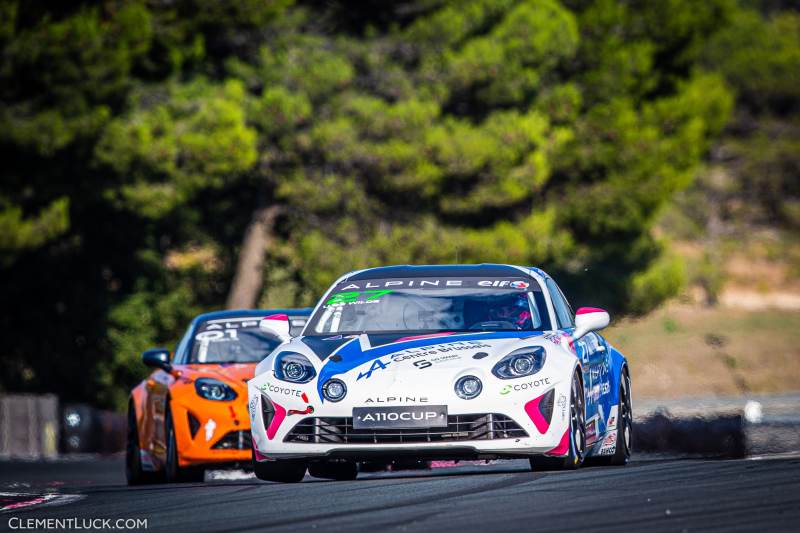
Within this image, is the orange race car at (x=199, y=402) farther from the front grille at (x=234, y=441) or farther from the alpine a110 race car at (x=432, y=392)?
the alpine a110 race car at (x=432, y=392)

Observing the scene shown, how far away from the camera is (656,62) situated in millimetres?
45094

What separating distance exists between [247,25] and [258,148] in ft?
9.22

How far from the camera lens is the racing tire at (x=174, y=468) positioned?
43.6 ft

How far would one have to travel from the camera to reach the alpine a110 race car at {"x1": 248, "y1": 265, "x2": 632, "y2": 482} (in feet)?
33.0

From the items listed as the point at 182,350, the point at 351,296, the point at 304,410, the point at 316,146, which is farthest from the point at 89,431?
the point at 304,410

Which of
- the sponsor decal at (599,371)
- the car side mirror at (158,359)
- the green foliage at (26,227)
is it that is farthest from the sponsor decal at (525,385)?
the green foliage at (26,227)

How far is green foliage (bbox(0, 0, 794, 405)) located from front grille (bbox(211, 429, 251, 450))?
61.2 ft

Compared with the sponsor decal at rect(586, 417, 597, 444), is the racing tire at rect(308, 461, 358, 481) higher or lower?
lower

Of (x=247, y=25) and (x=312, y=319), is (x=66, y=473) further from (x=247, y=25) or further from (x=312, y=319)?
(x=247, y=25)

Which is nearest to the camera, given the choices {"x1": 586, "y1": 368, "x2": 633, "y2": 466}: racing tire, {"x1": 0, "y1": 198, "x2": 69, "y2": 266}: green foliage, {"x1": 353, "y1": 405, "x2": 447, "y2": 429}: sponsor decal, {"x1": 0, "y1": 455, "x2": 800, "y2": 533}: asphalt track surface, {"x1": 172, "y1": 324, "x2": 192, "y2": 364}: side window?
{"x1": 0, "y1": 455, "x2": 800, "y2": 533}: asphalt track surface

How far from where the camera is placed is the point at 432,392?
10031 mm

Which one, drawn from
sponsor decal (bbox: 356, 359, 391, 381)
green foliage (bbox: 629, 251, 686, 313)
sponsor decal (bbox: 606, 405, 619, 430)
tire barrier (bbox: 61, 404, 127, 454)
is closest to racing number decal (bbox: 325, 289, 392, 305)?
sponsor decal (bbox: 356, 359, 391, 381)

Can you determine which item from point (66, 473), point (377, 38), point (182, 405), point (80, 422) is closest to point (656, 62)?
point (377, 38)

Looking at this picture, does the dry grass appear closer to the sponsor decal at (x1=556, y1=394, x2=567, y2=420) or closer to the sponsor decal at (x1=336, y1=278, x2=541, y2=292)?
the sponsor decal at (x1=336, y1=278, x2=541, y2=292)
